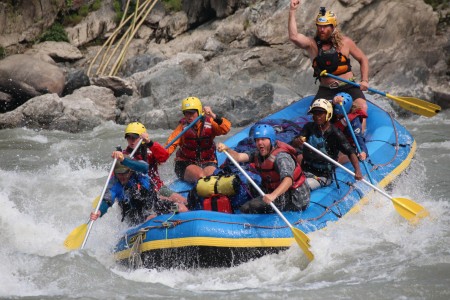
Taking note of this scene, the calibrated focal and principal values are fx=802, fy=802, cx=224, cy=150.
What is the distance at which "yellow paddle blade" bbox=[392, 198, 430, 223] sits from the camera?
24.6 feet

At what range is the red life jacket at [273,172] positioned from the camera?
6.96 metres

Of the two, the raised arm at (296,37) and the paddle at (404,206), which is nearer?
the paddle at (404,206)

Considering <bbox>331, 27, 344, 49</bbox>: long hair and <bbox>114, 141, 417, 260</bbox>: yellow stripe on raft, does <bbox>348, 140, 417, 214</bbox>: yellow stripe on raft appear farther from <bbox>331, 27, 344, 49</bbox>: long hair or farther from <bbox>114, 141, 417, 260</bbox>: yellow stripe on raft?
<bbox>331, 27, 344, 49</bbox>: long hair

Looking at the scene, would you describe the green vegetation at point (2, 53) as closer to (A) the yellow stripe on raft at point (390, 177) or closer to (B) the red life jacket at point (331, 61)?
(B) the red life jacket at point (331, 61)

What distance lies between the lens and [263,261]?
6691 millimetres

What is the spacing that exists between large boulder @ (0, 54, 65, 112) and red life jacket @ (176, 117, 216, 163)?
22.2ft

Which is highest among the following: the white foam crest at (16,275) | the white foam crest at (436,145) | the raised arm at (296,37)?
the raised arm at (296,37)

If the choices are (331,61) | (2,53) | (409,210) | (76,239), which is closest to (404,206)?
(409,210)

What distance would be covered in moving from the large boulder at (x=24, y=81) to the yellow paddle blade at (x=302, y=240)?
8.85 metres

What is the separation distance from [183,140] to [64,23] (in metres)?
9.92

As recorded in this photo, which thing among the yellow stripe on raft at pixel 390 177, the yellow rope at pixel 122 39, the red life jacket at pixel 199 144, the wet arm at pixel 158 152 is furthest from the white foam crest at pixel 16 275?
the yellow rope at pixel 122 39

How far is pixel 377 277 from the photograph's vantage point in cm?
644

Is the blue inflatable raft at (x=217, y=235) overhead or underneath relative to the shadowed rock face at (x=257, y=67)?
overhead

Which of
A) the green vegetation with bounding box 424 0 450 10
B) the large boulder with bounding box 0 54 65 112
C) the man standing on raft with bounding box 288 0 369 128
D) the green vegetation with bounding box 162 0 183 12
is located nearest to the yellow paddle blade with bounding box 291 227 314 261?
the man standing on raft with bounding box 288 0 369 128
